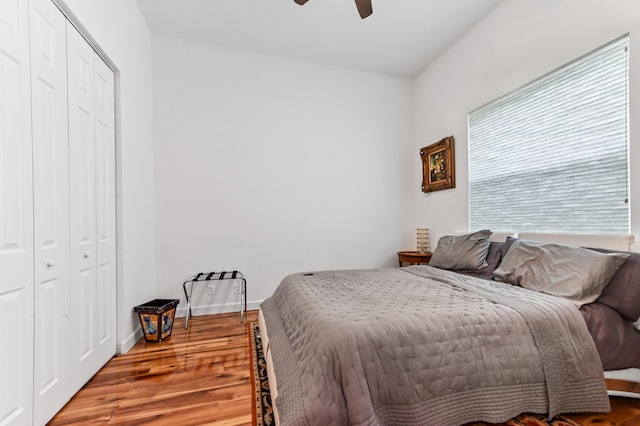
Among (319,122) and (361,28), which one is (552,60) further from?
(319,122)

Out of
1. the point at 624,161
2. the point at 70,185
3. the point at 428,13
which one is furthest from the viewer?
the point at 428,13

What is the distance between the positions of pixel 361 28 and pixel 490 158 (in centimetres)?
192

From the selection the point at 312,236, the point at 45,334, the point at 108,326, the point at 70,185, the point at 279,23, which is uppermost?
the point at 279,23

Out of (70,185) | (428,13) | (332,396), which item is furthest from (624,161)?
(70,185)

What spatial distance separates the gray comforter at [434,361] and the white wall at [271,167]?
1.95 meters

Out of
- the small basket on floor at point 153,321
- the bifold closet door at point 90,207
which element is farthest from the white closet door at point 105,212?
the small basket on floor at point 153,321

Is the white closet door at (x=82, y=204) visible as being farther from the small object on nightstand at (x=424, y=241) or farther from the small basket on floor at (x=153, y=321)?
the small object on nightstand at (x=424, y=241)

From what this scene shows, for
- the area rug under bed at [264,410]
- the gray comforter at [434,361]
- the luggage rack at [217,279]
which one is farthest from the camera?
the luggage rack at [217,279]

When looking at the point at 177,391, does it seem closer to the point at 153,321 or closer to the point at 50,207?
the point at 153,321

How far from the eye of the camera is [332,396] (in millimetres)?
1124

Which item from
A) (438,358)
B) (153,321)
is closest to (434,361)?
(438,358)

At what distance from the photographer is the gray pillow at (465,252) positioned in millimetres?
2539

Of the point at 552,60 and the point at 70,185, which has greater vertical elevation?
the point at 552,60

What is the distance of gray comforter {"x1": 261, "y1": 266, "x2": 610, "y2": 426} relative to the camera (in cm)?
116
